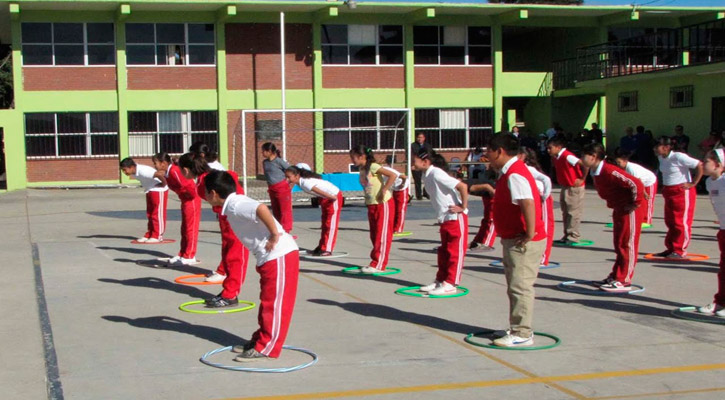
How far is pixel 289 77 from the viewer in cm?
3534

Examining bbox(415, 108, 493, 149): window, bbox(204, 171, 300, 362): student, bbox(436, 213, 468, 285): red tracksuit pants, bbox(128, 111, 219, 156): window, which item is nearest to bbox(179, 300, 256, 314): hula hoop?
bbox(204, 171, 300, 362): student

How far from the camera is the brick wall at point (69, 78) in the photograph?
3306 cm

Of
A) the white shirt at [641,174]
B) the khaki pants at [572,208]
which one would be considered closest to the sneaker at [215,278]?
the khaki pants at [572,208]

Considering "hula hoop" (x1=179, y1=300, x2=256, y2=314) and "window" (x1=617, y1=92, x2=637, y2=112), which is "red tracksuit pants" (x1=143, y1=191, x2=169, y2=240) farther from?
"window" (x1=617, y1=92, x2=637, y2=112)

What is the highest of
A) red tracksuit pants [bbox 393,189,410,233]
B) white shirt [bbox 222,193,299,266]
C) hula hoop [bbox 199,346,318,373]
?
white shirt [bbox 222,193,299,266]

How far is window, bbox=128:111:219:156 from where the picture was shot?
1345 inches

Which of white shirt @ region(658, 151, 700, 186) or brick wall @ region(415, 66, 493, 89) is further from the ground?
brick wall @ region(415, 66, 493, 89)

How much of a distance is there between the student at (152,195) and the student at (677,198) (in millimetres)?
7867

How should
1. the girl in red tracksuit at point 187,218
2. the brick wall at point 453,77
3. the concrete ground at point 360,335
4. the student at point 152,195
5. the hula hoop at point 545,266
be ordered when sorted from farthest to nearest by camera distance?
the brick wall at point 453,77 < the student at point 152,195 < the girl in red tracksuit at point 187,218 < the hula hoop at point 545,266 < the concrete ground at point 360,335

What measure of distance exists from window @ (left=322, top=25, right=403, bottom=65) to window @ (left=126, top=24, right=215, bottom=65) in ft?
15.5

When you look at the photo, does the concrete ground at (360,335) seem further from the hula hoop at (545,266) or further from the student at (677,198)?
the student at (677,198)

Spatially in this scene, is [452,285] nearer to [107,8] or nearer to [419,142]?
[419,142]

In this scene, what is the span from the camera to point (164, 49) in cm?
3428

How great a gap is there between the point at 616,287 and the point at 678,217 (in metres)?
3.40
